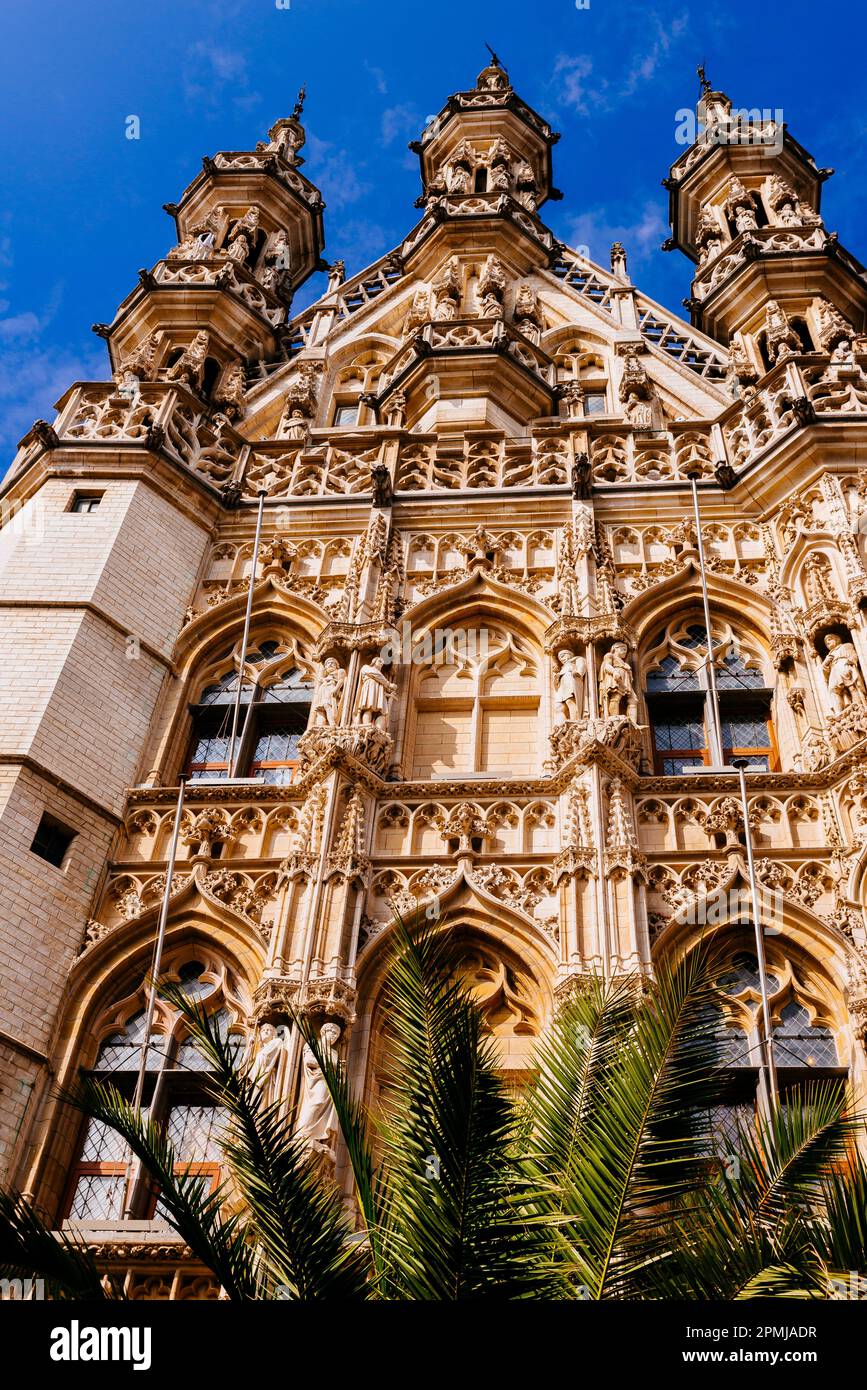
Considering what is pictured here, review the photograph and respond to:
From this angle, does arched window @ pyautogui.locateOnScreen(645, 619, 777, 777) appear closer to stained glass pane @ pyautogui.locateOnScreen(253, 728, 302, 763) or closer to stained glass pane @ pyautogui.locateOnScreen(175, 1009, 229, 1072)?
stained glass pane @ pyautogui.locateOnScreen(253, 728, 302, 763)

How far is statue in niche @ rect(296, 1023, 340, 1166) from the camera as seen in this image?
1095 cm

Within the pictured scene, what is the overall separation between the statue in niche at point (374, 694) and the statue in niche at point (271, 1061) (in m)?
3.74

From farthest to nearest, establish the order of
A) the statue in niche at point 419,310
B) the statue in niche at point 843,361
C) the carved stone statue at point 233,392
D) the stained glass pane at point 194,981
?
the statue in niche at point 419,310, the carved stone statue at point 233,392, the statue in niche at point 843,361, the stained glass pane at point 194,981

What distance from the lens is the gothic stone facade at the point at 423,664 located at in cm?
1287

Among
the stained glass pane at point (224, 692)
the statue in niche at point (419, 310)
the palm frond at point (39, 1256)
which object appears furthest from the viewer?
the statue in niche at point (419, 310)

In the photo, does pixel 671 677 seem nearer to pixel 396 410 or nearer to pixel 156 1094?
pixel 396 410

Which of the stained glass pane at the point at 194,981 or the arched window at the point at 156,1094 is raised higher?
the stained glass pane at the point at 194,981

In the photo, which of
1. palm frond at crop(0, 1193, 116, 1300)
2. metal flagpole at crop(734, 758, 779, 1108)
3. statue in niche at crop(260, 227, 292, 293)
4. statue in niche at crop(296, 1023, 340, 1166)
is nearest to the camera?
palm frond at crop(0, 1193, 116, 1300)

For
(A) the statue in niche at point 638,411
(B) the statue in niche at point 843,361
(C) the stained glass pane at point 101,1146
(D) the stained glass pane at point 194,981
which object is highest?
(A) the statue in niche at point 638,411

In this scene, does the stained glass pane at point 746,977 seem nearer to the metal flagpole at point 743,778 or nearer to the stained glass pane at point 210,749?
the metal flagpole at point 743,778

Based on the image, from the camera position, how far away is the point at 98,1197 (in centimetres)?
1211

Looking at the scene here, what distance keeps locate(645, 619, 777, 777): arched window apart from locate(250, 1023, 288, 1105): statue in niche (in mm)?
5163

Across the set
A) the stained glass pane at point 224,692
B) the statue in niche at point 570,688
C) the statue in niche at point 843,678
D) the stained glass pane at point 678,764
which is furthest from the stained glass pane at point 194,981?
the statue in niche at point 843,678

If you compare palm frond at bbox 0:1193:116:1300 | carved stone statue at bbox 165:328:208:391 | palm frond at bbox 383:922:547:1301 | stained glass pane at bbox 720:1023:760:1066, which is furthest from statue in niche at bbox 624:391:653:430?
palm frond at bbox 0:1193:116:1300
